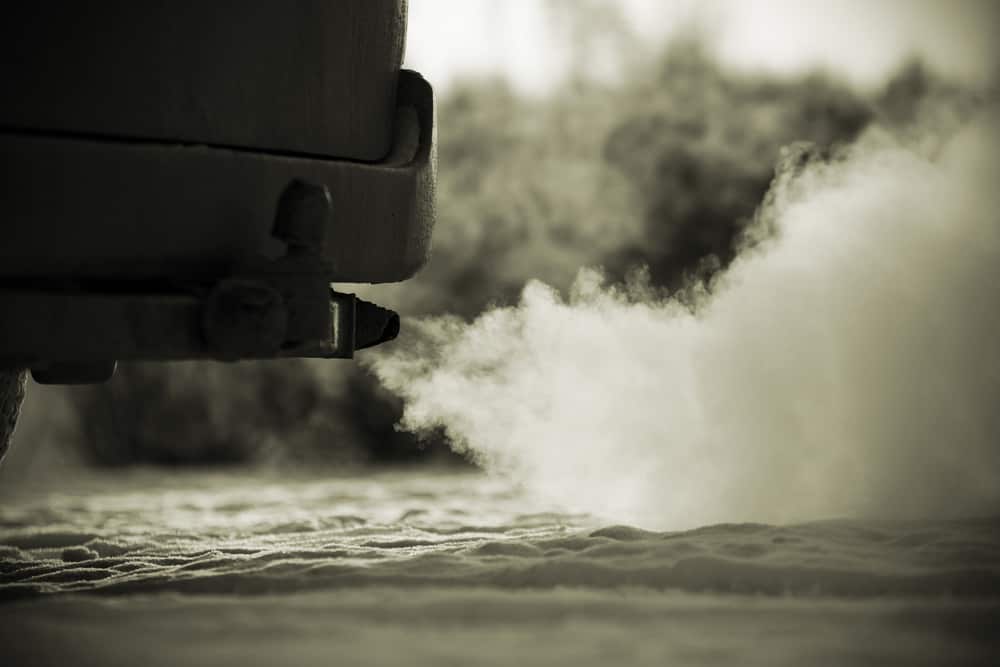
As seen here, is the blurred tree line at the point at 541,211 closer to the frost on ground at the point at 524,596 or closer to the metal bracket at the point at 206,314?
the frost on ground at the point at 524,596


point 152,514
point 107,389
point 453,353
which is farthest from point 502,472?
point 107,389

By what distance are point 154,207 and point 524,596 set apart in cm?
133

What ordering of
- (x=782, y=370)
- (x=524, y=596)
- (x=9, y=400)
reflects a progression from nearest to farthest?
(x=524, y=596) → (x=9, y=400) → (x=782, y=370)

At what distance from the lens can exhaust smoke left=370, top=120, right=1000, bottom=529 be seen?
4254mm

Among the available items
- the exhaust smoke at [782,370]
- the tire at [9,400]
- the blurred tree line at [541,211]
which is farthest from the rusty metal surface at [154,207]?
the blurred tree line at [541,211]

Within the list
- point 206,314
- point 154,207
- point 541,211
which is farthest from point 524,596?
point 541,211

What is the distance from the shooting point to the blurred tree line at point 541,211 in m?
11.2

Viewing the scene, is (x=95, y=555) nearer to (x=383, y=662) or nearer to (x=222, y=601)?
(x=222, y=601)

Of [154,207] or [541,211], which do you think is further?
[541,211]

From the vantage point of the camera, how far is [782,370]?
15.0 ft

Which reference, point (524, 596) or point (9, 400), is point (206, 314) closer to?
point (524, 596)

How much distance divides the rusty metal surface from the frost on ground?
2.79ft

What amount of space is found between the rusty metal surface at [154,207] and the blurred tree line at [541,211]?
7.85 metres

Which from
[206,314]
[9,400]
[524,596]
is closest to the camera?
[206,314]
